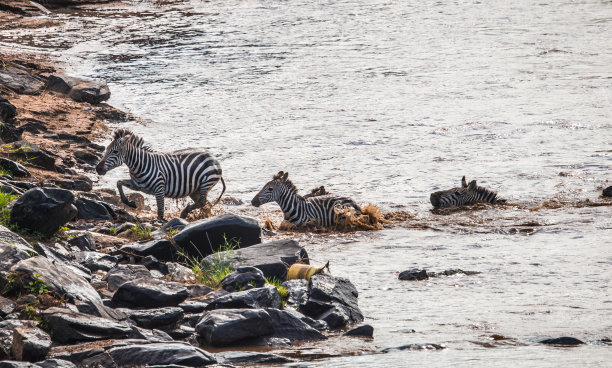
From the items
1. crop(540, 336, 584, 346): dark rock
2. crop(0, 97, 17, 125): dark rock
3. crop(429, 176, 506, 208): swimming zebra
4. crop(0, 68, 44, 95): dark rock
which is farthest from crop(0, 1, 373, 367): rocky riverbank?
crop(0, 68, 44, 95): dark rock

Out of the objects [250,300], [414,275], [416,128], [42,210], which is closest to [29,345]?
[250,300]

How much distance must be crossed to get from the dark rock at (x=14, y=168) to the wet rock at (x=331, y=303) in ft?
22.5

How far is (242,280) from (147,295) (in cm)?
128

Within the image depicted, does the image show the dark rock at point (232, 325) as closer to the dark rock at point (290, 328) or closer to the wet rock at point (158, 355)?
the dark rock at point (290, 328)

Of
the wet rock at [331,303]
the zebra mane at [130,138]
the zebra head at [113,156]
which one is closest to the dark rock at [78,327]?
the wet rock at [331,303]

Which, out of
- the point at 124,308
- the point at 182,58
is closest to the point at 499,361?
the point at 124,308

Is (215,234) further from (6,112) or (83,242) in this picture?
(6,112)

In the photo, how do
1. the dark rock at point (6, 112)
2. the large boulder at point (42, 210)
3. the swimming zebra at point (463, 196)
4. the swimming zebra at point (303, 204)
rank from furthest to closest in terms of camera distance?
the dark rock at point (6, 112) < the swimming zebra at point (463, 196) < the swimming zebra at point (303, 204) < the large boulder at point (42, 210)

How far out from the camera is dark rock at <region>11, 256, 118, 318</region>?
28.6ft

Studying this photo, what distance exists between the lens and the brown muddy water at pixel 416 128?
10820 mm

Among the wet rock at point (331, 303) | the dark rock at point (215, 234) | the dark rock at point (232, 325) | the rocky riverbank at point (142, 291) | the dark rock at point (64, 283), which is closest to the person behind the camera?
the rocky riverbank at point (142, 291)

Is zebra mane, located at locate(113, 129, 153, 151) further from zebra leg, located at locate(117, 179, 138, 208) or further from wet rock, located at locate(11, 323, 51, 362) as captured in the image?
wet rock, located at locate(11, 323, 51, 362)

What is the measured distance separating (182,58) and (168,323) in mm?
26098

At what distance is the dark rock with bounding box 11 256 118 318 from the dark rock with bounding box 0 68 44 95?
1716 cm
